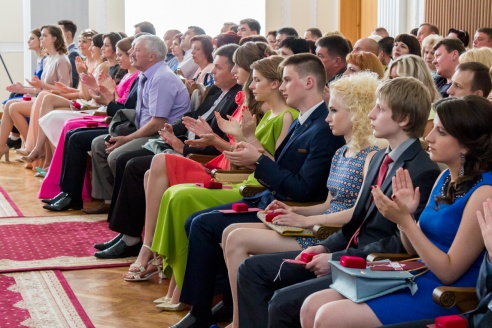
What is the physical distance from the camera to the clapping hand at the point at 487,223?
2613mm

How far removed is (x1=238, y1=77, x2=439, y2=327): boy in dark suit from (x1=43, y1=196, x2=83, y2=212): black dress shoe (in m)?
3.85

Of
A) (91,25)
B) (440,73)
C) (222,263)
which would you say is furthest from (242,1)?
(222,263)

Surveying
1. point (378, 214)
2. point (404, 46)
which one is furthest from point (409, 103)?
point (404, 46)

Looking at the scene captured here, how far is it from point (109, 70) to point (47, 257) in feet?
12.1

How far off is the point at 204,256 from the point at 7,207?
3.56 metres

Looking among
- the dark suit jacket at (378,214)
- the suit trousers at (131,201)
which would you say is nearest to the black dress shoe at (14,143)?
the suit trousers at (131,201)

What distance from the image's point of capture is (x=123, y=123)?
22.1 feet

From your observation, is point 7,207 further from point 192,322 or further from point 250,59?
point 192,322

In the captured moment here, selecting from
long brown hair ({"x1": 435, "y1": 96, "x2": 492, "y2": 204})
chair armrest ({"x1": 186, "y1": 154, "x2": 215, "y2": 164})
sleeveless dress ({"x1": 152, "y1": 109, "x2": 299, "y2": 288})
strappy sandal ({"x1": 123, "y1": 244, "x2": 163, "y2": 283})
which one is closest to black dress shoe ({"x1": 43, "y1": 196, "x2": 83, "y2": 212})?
chair armrest ({"x1": 186, "y1": 154, "x2": 215, "y2": 164})

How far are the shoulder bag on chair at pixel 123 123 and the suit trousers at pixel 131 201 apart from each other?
882mm

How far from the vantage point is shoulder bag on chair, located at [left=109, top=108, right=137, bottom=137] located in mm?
6668

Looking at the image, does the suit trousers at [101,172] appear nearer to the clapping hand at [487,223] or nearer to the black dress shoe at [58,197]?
the black dress shoe at [58,197]

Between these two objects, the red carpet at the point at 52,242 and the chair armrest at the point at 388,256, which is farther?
the red carpet at the point at 52,242

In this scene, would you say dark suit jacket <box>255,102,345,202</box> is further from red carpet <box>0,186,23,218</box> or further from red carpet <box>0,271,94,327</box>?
red carpet <box>0,186,23,218</box>
